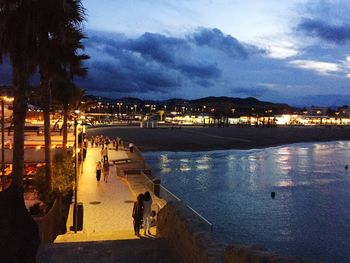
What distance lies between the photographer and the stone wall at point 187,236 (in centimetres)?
743

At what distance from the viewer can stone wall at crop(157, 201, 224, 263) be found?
743cm

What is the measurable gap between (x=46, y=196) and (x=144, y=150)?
53159 millimetres

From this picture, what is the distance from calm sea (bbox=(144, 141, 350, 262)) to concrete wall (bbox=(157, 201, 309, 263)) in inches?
397

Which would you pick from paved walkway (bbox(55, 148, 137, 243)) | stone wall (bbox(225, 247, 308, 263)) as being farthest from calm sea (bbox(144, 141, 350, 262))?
stone wall (bbox(225, 247, 308, 263))

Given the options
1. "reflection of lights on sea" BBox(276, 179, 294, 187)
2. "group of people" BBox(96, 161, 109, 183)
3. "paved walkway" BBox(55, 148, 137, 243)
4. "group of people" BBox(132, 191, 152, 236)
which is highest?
"group of people" BBox(132, 191, 152, 236)

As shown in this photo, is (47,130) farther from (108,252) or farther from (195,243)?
(195,243)

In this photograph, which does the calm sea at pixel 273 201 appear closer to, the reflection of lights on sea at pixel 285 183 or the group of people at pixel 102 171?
the reflection of lights on sea at pixel 285 183

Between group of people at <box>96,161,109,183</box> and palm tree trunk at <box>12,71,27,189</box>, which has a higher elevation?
palm tree trunk at <box>12,71,27,189</box>

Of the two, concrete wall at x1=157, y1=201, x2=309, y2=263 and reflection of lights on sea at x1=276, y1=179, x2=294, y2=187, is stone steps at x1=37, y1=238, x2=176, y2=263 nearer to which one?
concrete wall at x1=157, y1=201, x2=309, y2=263

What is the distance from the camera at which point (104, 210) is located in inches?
758

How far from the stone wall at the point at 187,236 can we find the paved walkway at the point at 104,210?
3.13 m

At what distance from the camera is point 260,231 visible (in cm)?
2217

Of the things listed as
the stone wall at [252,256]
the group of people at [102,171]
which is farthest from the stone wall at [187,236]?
the group of people at [102,171]

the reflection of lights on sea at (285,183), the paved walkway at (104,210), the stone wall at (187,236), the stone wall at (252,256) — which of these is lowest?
the reflection of lights on sea at (285,183)
